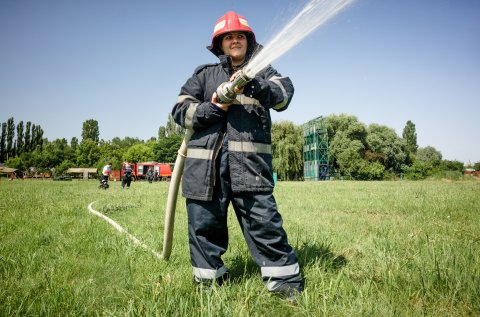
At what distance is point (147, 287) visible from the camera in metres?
2.37

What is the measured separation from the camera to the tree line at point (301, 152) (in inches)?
2014

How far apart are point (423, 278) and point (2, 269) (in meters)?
3.75

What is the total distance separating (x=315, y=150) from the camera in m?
49.7

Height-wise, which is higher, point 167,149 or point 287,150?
point 167,149

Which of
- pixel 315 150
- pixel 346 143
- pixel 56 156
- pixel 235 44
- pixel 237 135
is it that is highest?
pixel 56 156

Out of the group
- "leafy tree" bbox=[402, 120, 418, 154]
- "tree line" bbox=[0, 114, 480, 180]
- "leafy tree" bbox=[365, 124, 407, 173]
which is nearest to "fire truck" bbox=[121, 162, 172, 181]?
"tree line" bbox=[0, 114, 480, 180]

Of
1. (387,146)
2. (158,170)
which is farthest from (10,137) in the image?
(387,146)

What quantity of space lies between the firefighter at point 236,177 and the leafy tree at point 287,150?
152 ft

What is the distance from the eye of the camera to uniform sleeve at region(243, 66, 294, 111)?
102 inches

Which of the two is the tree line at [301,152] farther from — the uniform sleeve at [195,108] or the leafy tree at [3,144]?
the uniform sleeve at [195,108]

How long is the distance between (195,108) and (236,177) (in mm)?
722

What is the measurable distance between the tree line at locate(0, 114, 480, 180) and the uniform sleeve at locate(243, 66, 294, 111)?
2977cm

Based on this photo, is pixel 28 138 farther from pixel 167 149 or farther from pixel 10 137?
pixel 167 149

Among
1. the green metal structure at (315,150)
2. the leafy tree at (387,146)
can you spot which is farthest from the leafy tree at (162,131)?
the leafy tree at (387,146)
